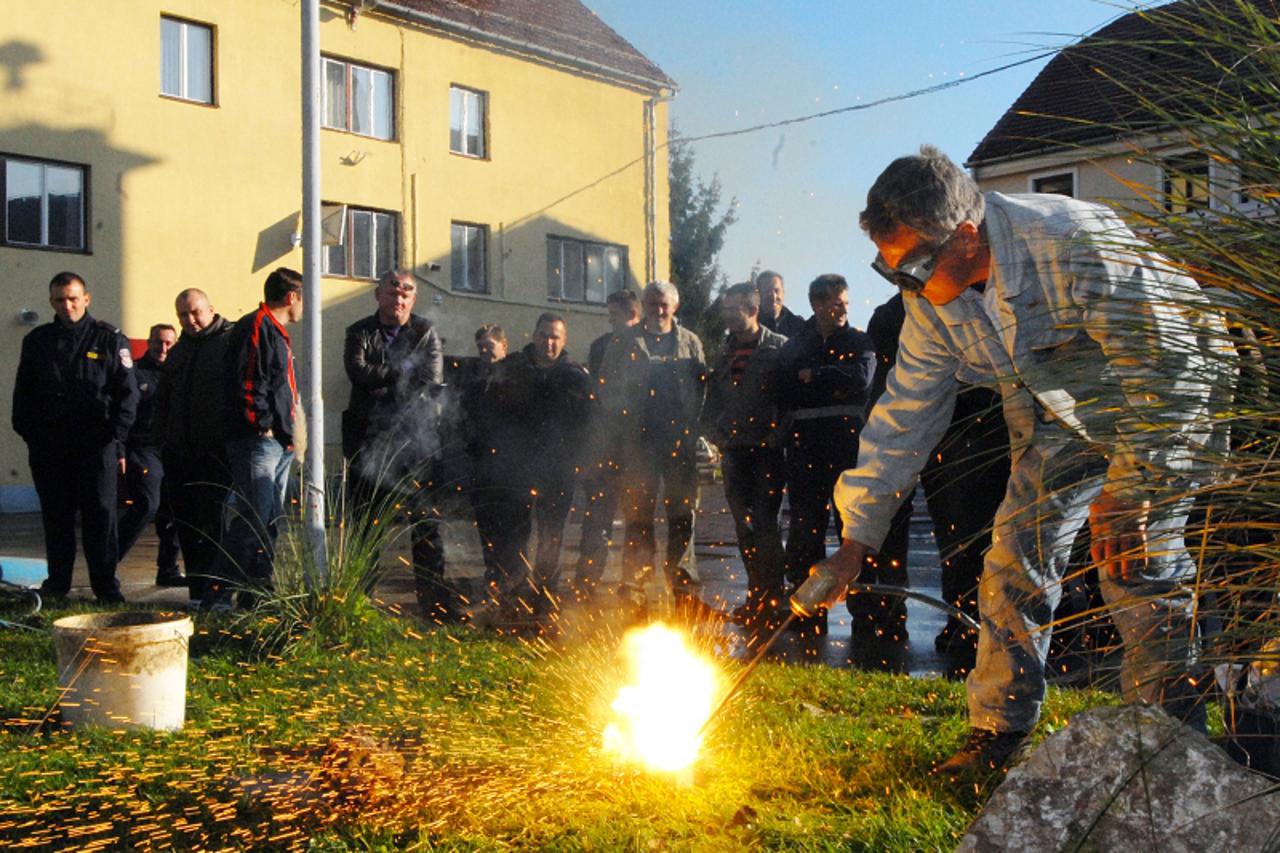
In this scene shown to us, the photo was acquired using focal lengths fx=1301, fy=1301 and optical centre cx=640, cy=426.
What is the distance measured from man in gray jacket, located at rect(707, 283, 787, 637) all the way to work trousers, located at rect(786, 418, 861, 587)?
0.72ft

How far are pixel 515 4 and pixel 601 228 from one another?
16.7ft

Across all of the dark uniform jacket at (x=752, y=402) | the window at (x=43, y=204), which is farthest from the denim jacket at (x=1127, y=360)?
the window at (x=43, y=204)

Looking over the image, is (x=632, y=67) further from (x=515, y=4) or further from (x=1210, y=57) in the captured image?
(x=1210, y=57)

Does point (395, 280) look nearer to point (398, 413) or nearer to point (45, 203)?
point (398, 413)

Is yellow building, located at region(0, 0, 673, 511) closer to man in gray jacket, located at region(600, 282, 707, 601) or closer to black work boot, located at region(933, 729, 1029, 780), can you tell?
man in gray jacket, located at region(600, 282, 707, 601)

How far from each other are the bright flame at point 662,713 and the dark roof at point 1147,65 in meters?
2.23

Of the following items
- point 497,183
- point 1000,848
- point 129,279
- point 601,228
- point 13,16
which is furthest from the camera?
point 601,228

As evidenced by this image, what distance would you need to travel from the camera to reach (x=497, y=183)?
86.4 feet

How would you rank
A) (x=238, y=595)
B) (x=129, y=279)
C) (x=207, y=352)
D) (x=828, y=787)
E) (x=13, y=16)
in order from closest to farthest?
(x=828, y=787) → (x=238, y=595) → (x=207, y=352) → (x=13, y=16) → (x=129, y=279)

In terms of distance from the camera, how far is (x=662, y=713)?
402 cm

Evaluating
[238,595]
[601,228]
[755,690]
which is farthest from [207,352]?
[601,228]

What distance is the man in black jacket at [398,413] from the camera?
8133 mm

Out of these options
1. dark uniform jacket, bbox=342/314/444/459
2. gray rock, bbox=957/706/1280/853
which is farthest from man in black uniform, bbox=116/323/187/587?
gray rock, bbox=957/706/1280/853

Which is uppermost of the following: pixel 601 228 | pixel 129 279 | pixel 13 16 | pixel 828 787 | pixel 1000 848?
pixel 13 16
